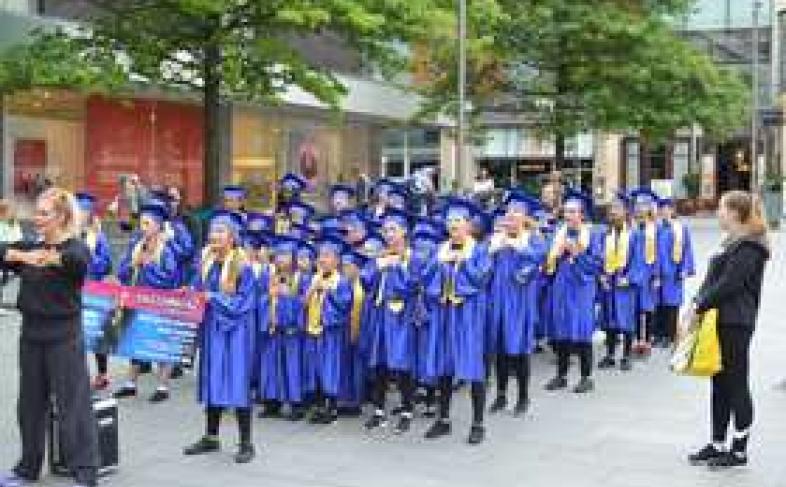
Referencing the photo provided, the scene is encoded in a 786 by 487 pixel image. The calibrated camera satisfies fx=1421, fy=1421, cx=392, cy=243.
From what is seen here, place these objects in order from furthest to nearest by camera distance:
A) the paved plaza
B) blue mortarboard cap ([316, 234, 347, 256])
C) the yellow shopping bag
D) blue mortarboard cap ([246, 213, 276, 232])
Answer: blue mortarboard cap ([246, 213, 276, 232]) → blue mortarboard cap ([316, 234, 347, 256]) → the yellow shopping bag → the paved plaza

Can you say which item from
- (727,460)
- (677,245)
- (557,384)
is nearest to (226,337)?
(727,460)

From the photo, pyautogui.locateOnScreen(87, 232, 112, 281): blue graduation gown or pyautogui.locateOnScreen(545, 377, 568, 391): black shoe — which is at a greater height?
pyautogui.locateOnScreen(87, 232, 112, 281): blue graduation gown

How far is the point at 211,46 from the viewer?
71.3 feet

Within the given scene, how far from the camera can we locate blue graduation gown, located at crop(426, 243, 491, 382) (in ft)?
33.4

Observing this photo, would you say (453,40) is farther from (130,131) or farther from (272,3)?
(130,131)

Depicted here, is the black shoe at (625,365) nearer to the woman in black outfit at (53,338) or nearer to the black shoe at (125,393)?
the black shoe at (125,393)

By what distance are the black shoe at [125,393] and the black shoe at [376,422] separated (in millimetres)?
2215

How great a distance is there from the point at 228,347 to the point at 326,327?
1.72 metres

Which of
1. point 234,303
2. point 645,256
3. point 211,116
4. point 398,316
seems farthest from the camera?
point 211,116

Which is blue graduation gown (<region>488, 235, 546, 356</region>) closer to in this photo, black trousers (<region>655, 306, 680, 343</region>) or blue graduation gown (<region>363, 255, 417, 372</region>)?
blue graduation gown (<region>363, 255, 417, 372</region>)

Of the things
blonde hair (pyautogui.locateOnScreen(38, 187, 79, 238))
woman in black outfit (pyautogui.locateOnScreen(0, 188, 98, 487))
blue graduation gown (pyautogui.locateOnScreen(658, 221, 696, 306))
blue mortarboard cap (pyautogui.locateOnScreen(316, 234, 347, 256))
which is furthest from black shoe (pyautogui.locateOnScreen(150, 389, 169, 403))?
blue graduation gown (pyautogui.locateOnScreen(658, 221, 696, 306))

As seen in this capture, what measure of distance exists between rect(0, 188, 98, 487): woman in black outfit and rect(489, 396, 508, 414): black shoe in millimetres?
3973

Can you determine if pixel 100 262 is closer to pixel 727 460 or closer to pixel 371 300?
pixel 371 300

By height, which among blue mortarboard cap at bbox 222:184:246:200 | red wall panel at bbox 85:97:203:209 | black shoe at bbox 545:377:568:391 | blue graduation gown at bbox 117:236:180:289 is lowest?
black shoe at bbox 545:377:568:391
